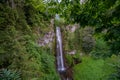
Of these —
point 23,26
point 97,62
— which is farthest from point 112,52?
point 97,62

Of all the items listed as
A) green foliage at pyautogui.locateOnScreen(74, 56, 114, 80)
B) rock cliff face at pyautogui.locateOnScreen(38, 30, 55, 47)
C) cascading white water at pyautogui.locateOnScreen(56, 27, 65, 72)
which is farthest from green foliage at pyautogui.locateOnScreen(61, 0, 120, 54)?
cascading white water at pyautogui.locateOnScreen(56, 27, 65, 72)

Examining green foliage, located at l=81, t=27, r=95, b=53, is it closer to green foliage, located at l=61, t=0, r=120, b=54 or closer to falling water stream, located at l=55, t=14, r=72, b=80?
falling water stream, located at l=55, t=14, r=72, b=80

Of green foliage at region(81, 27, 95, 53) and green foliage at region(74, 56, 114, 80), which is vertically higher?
green foliage at region(81, 27, 95, 53)

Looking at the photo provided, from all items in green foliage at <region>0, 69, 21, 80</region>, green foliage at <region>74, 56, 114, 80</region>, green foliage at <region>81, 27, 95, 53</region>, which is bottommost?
green foliage at <region>74, 56, 114, 80</region>

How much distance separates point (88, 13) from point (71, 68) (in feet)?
42.7

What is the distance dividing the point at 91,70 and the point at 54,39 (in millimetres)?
4435

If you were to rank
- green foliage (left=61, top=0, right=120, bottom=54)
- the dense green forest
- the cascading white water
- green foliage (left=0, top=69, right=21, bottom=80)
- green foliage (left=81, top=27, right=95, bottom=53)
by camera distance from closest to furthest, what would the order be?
green foliage (left=61, top=0, right=120, bottom=54) → the dense green forest → green foliage (left=0, top=69, right=21, bottom=80) → the cascading white water → green foliage (left=81, top=27, right=95, bottom=53)

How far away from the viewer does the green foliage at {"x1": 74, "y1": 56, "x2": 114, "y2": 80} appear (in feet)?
50.1

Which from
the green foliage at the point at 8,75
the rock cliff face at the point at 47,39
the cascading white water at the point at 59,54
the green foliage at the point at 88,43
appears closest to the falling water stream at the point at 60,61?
the cascading white water at the point at 59,54

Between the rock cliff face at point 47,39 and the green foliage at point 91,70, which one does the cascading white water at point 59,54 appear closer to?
the rock cliff face at point 47,39

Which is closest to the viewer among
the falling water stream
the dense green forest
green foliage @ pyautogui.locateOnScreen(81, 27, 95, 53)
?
the dense green forest

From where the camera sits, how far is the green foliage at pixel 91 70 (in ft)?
50.1

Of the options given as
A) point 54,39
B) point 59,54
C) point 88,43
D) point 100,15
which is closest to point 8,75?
point 100,15

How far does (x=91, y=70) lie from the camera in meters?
16.1
